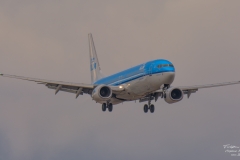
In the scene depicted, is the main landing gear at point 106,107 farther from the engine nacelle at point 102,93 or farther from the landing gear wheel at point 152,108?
the landing gear wheel at point 152,108

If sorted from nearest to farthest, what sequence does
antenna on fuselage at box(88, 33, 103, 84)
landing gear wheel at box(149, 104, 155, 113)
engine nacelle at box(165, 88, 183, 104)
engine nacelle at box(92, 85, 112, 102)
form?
1. engine nacelle at box(165, 88, 183, 104)
2. engine nacelle at box(92, 85, 112, 102)
3. landing gear wheel at box(149, 104, 155, 113)
4. antenna on fuselage at box(88, 33, 103, 84)

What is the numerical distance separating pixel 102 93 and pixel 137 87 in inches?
173

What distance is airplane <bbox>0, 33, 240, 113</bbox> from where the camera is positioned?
78938 mm

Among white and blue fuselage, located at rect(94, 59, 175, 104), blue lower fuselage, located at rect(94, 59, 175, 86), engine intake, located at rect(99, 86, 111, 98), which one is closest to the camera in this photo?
white and blue fuselage, located at rect(94, 59, 175, 104)

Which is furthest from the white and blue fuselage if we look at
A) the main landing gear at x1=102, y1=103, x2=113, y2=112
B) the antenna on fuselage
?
the antenna on fuselage

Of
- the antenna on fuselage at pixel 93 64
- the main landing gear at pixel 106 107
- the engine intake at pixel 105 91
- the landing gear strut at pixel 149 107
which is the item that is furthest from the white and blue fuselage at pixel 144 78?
the antenna on fuselage at pixel 93 64

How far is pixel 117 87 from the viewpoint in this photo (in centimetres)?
8325

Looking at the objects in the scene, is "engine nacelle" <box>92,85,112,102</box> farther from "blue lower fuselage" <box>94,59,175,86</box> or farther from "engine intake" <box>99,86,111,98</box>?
"blue lower fuselage" <box>94,59,175,86</box>

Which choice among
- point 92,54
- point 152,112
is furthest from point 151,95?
point 92,54

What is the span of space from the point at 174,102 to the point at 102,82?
11596 millimetres

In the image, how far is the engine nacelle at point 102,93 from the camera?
270 feet

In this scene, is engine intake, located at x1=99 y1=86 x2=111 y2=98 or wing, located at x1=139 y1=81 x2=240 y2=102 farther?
wing, located at x1=139 y1=81 x2=240 y2=102

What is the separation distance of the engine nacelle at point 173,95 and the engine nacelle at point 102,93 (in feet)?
20.6

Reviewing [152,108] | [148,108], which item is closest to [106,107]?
[148,108]
